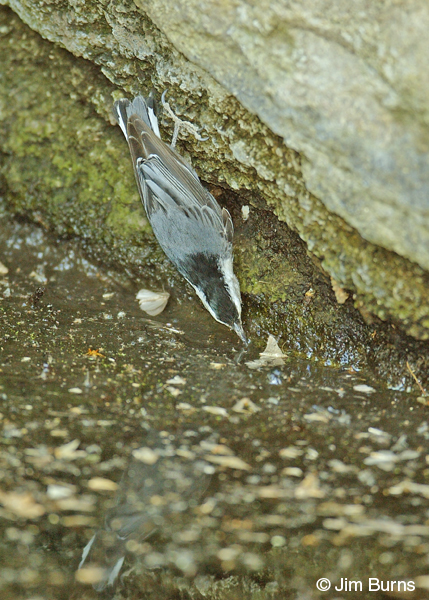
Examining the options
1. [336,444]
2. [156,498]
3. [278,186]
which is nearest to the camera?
[156,498]

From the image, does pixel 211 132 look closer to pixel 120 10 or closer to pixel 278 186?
pixel 278 186

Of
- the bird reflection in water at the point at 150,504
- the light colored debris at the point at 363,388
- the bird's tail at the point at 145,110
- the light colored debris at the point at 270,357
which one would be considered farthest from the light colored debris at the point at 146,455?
the bird's tail at the point at 145,110

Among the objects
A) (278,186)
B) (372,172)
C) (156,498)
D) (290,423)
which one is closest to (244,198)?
(278,186)

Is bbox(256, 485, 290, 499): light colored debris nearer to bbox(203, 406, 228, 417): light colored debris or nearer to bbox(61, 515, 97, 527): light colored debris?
bbox(203, 406, 228, 417): light colored debris

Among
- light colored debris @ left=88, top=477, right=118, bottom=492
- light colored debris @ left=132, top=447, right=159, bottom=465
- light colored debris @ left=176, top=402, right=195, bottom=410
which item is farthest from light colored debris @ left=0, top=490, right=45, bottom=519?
light colored debris @ left=176, top=402, right=195, bottom=410

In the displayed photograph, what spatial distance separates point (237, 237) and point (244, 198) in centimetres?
28

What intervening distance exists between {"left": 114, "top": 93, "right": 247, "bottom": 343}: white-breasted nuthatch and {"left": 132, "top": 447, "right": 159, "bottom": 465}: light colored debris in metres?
1.11

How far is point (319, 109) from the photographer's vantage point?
2859mm

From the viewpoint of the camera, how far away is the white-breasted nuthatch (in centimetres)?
385

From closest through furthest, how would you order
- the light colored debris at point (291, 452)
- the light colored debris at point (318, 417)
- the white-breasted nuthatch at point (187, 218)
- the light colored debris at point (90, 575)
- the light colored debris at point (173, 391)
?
the light colored debris at point (90, 575) → the light colored debris at point (291, 452) → the light colored debris at point (318, 417) → the light colored debris at point (173, 391) → the white-breasted nuthatch at point (187, 218)

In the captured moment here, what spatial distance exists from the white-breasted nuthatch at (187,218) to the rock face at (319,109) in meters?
0.19

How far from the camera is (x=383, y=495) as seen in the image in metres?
2.78

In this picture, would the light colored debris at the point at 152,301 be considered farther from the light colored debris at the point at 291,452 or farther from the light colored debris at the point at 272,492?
the light colored debris at the point at 272,492

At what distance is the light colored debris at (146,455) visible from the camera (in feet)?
9.68
